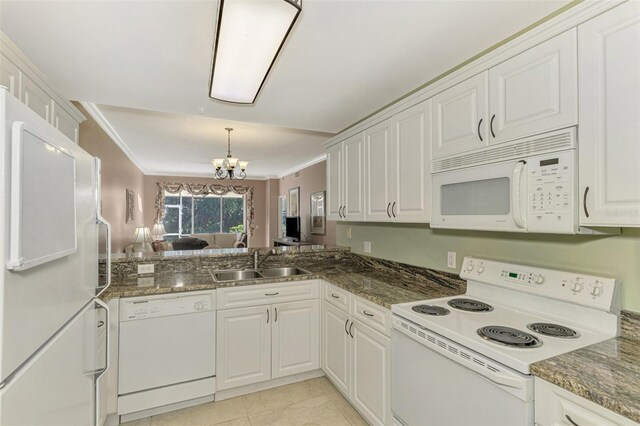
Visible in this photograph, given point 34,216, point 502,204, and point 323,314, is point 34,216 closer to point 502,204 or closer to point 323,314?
point 502,204

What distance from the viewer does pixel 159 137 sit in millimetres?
4590

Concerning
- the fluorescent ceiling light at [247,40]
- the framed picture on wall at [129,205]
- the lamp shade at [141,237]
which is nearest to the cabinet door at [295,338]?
the fluorescent ceiling light at [247,40]

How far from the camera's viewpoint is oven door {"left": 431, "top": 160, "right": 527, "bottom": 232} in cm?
146

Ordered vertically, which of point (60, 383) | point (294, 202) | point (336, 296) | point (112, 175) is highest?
point (112, 175)

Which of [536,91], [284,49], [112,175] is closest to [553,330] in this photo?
[536,91]

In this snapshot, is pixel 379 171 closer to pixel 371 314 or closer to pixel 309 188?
pixel 371 314

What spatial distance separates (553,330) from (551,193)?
2.02ft

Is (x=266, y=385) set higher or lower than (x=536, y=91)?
lower

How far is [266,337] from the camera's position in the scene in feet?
8.23

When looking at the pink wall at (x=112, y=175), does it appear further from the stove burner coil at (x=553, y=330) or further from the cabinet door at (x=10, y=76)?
the stove burner coil at (x=553, y=330)

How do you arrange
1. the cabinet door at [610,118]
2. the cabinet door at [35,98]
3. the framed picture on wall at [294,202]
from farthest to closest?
the framed picture on wall at [294,202] < the cabinet door at [35,98] < the cabinet door at [610,118]

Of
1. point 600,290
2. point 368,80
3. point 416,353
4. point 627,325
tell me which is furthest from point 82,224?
point 627,325

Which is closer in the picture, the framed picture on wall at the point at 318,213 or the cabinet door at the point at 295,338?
the cabinet door at the point at 295,338

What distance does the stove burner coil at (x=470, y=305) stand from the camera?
169 cm
